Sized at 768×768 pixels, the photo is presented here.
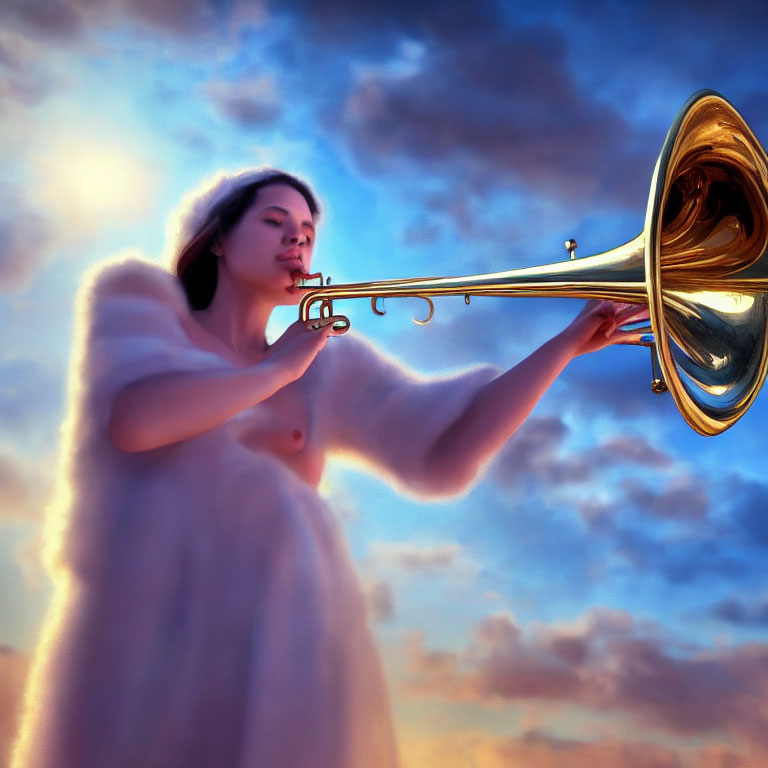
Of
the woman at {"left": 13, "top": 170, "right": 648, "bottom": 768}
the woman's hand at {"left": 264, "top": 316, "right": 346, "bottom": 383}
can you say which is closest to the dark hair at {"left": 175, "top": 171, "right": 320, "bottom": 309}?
the woman at {"left": 13, "top": 170, "right": 648, "bottom": 768}

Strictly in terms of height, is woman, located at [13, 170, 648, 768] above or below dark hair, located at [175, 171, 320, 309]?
below

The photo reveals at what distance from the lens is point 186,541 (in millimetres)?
1523

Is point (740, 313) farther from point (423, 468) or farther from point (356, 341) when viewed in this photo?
point (356, 341)

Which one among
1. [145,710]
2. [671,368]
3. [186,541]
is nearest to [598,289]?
[671,368]

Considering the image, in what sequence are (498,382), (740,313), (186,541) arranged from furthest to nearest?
(498,382) → (740,313) → (186,541)

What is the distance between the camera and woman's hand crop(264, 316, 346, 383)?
1.58m

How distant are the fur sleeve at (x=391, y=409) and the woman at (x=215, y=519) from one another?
0.04 ft

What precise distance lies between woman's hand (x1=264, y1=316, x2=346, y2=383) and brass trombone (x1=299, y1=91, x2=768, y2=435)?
0.04 meters

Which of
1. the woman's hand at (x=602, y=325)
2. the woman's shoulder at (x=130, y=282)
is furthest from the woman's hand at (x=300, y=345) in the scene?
the woman's hand at (x=602, y=325)

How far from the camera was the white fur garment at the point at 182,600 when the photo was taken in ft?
4.67

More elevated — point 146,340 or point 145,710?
point 146,340

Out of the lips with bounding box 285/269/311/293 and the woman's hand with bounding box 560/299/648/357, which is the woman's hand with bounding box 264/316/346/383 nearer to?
the lips with bounding box 285/269/311/293

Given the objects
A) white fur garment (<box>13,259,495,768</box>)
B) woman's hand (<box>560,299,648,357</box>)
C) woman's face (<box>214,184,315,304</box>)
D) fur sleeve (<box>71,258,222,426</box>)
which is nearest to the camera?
white fur garment (<box>13,259,495,768</box>)

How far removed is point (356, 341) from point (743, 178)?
2.78 feet
